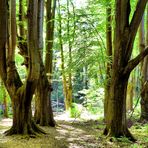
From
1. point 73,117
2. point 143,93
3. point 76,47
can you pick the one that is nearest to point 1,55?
point 76,47

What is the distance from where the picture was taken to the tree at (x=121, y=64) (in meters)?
8.03

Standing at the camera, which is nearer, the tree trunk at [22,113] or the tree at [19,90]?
the tree at [19,90]

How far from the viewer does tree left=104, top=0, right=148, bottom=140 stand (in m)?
8.03

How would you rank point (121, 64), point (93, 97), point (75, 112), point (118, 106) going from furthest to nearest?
point (93, 97) → point (75, 112) → point (118, 106) → point (121, 64)

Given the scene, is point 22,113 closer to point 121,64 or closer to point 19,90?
point 19,90

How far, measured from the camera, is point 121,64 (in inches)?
319

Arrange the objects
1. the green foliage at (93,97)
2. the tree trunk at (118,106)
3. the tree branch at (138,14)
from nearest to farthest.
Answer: the tree branch at (138,14) < the tree trunk at (118,106) < the green foliage at (93,97)

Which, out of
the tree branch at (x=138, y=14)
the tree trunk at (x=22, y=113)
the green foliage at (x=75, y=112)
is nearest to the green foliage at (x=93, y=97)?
the green foliage at (x=75, y=112)

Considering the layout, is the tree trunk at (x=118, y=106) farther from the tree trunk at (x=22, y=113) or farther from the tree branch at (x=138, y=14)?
the tree trunk at (x=22, y=113)

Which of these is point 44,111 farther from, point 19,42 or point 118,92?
point 118,92

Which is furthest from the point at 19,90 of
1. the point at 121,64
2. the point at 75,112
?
the point at 75,112

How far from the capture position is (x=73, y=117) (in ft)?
53.8

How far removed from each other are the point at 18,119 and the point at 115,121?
270 cm

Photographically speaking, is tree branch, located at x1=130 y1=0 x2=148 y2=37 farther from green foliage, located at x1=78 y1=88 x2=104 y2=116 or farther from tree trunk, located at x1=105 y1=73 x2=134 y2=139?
green foliage, located at x1=78 y1=88 x2=104 y2=116
